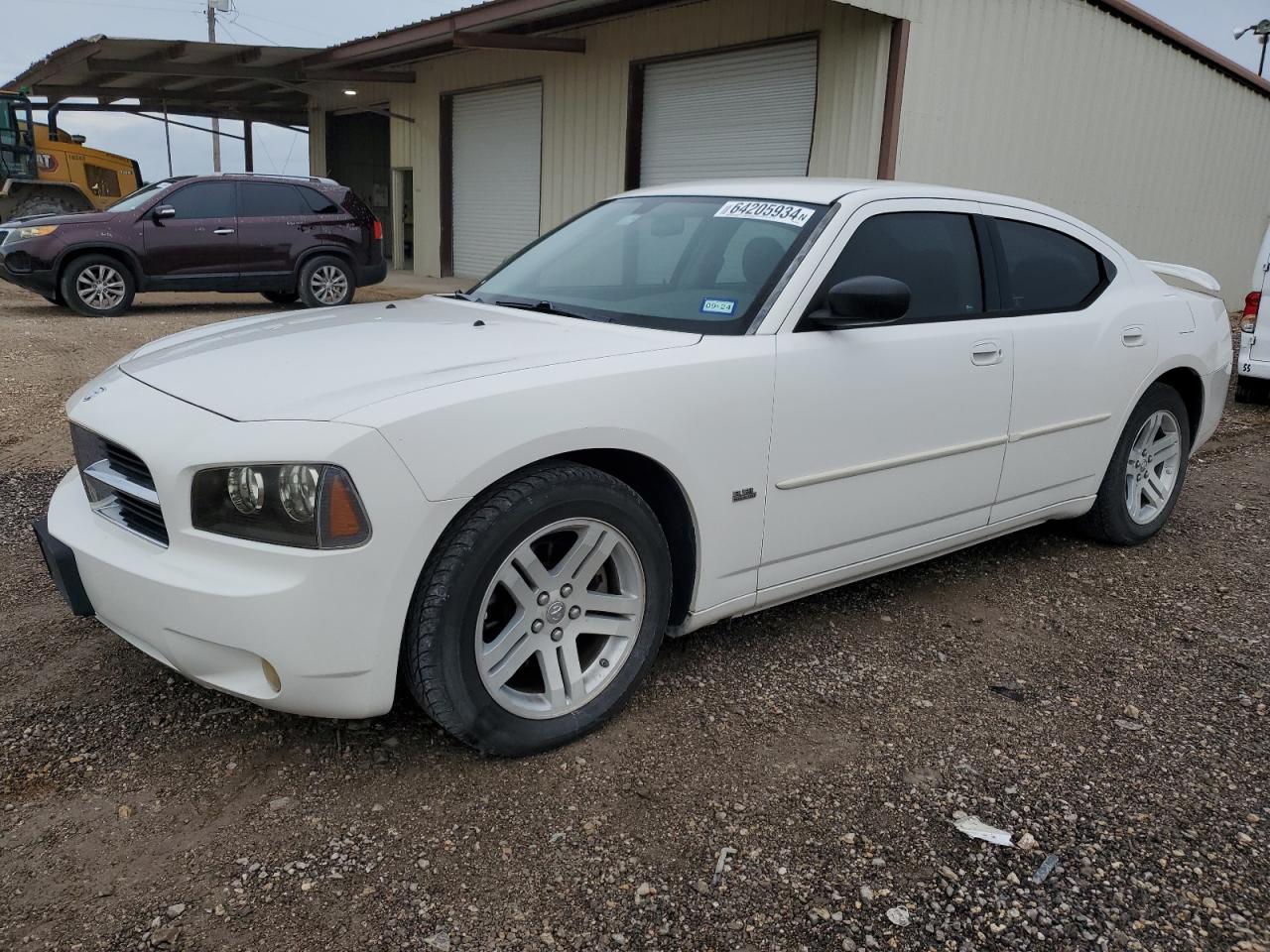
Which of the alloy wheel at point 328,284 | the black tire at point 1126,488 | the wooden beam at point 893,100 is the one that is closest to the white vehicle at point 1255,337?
the wooden beam at point 893,100

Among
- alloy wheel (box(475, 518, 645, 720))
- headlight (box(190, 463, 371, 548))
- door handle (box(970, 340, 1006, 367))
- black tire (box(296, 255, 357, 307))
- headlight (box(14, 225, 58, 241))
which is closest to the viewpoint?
headlight (box(190, 463, 371, 548))

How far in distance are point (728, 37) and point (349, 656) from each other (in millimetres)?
11704

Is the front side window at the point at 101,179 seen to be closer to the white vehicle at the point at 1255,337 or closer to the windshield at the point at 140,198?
the windshield at the point at 140,198

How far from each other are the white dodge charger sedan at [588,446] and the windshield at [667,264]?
14 millimetres

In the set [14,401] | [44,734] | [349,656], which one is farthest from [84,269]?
[349,656]

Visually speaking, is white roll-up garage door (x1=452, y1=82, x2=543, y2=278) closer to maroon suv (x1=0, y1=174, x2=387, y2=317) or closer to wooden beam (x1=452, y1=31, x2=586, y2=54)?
wooden beam (x1=452, y1=31, x2=586, y2=54)

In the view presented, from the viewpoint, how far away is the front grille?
2.62 m

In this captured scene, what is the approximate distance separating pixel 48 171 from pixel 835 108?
1433 centimetres

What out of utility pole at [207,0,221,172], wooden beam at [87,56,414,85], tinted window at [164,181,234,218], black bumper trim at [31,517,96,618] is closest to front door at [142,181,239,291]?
tinted window at [164,181,234,218]

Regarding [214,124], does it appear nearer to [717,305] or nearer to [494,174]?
[494,174]

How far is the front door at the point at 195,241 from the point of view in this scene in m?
11.7

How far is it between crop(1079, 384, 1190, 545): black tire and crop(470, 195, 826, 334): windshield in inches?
81.5

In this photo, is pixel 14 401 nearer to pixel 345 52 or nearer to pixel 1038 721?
pixel 1038 721

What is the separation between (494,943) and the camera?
7.07ft
